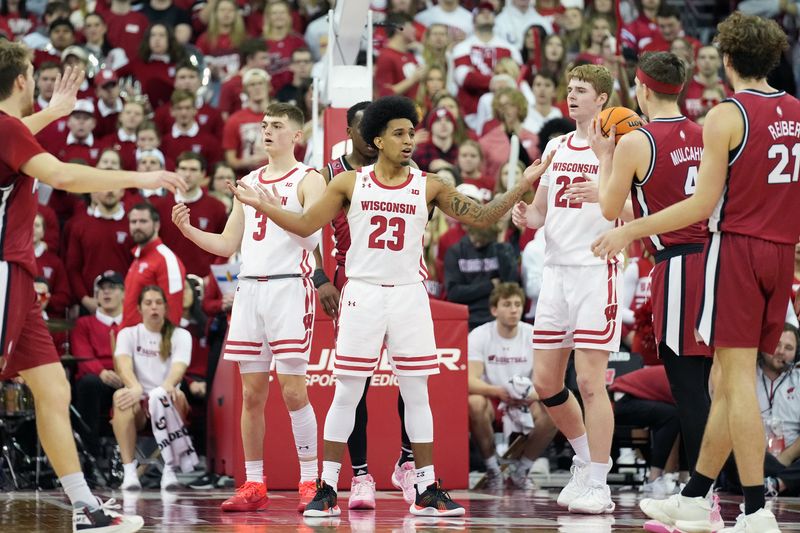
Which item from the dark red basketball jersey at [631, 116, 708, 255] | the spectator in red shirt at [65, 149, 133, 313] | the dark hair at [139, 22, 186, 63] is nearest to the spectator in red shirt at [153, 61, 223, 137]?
the dark hair at [139, 22, 186, 63]

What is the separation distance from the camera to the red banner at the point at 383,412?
9.48 m

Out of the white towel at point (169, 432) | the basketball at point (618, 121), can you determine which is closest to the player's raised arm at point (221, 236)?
the basketball at point (618, 121)

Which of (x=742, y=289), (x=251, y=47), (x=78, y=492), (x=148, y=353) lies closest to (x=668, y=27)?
(x=251, y=47)

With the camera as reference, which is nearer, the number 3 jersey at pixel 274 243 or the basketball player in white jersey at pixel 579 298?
the basketball player in white jersey at pixel 579 298

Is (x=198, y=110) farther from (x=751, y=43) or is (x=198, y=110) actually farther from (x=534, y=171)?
(x=751, y=43)

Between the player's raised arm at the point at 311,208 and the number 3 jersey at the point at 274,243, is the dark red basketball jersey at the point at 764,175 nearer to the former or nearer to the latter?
the player's raised arm at the point at 311,208

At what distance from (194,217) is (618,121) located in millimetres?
6475

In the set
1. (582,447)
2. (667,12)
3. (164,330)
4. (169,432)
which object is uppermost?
(667,12)

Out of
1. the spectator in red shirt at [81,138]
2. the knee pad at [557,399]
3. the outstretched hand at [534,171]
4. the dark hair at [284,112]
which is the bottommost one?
the knee pad at [557,399]

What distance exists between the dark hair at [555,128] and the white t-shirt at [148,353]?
186 inches

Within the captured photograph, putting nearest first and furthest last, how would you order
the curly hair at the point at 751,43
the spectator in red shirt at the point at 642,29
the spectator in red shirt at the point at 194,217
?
the curly hair at the point at 751,43
the spectator in red shirt at the point at 194,217
the spectator in red shirt at the point at 642,29

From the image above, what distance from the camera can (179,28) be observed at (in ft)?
53.0

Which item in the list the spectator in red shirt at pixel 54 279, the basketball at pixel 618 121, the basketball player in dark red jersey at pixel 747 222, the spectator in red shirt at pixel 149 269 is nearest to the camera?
the basketball player in dark red jersey at pixel 747 222

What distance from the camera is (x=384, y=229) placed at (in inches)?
287
